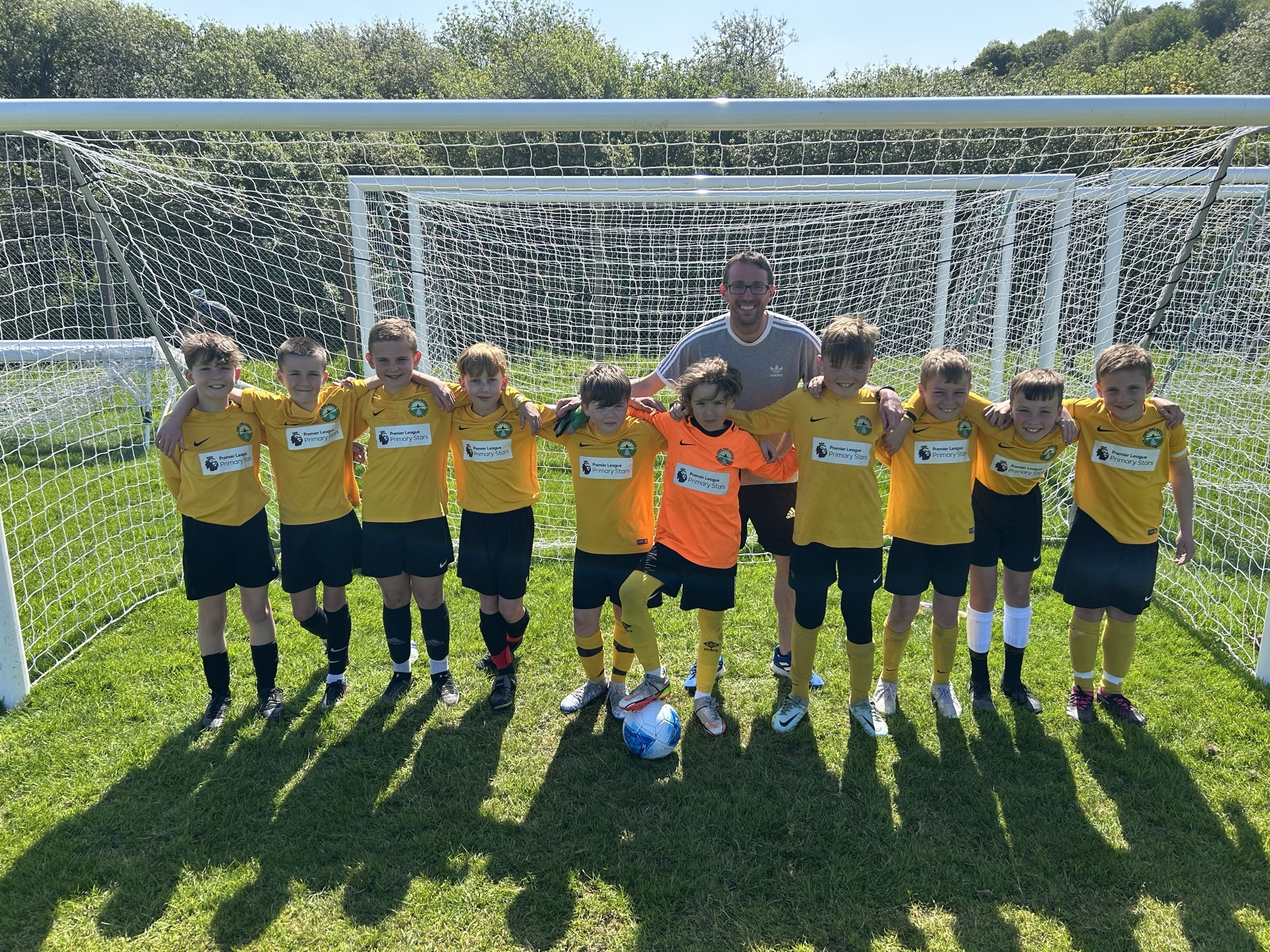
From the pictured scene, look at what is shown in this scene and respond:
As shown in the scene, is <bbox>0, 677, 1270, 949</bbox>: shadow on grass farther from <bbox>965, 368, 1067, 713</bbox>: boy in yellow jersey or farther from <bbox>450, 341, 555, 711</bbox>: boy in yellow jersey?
<bbox>450, 341, 555, 711</bbox>: boy in yellow jersey

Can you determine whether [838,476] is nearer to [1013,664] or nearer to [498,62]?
[1013,664]

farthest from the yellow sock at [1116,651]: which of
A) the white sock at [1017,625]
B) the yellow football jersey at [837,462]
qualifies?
the yellow football jersey at [837,462]

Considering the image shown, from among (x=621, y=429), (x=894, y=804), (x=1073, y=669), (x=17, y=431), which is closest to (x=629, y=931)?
(x=894, y=804)

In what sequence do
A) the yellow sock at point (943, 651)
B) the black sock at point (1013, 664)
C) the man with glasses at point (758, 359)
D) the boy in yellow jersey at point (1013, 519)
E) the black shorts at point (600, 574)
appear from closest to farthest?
the boy in yellow jersey at point (1013, 519) < the man with glasses at point (758, 359) < the black shorts at point (600, 574) < the yellow sock at point (943, 651) < the black sock at point (1013, 664)

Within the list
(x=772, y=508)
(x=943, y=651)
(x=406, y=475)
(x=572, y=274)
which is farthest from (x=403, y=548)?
(x=572, y=274)

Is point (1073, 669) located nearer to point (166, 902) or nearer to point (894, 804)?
point (894, 804)

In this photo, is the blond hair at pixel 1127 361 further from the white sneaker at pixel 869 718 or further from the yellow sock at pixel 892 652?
the white sneaker at pixel 869 718

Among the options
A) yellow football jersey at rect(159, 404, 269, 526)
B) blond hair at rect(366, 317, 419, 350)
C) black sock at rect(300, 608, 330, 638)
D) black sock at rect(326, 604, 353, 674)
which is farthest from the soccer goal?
black sock at rect(326, 604, 353, 674)

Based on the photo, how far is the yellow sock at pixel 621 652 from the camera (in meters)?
3.48

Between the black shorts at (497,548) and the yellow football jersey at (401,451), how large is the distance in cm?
22

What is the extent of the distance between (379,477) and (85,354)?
4.71 meters

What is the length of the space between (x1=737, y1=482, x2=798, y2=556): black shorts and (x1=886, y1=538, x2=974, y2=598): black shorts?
49 cm

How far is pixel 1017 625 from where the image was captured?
3.66 metres

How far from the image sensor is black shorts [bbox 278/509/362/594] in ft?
11.3
